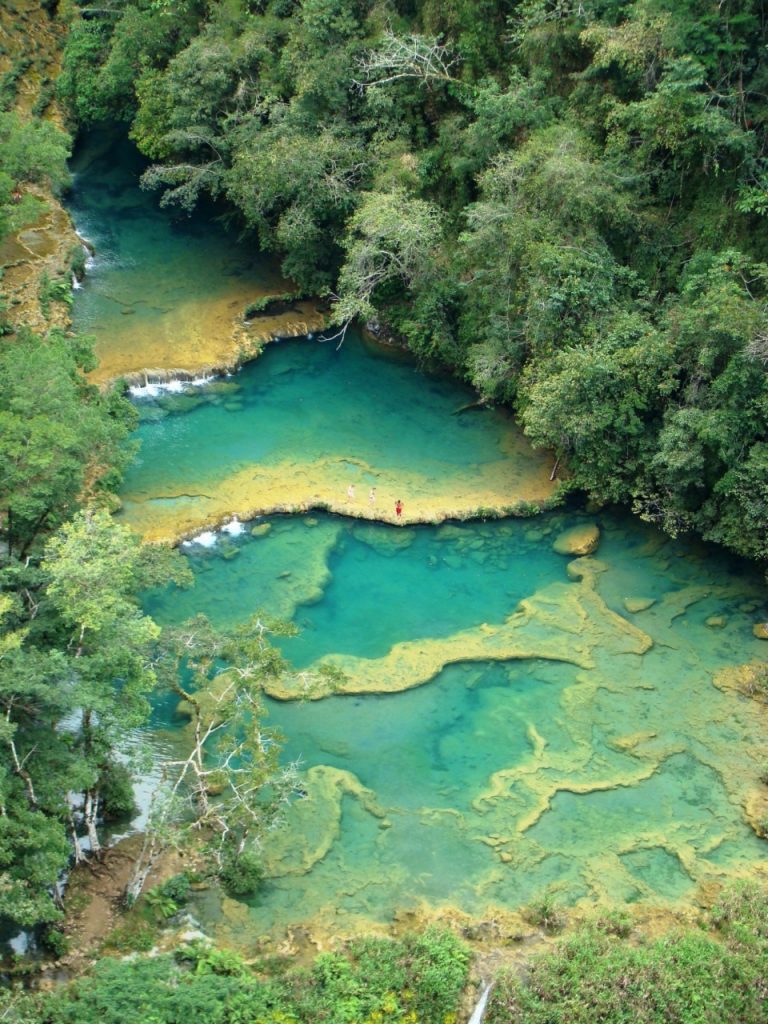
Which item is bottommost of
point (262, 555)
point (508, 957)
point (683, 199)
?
point (508, 957)

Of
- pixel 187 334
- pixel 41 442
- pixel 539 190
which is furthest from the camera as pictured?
pixel 187 334

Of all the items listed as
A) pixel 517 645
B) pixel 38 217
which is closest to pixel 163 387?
pixel 38 217

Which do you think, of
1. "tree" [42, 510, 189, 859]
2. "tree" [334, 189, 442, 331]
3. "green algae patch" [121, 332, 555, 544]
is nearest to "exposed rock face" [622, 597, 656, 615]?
"green algae patch" [121, 332, 555, 544]

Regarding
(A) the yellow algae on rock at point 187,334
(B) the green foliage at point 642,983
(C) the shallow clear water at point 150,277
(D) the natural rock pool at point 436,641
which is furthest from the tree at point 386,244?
(B) the green foliage at point 642,983

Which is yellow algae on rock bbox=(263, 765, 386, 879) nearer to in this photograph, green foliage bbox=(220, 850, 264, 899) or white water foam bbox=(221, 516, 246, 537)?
green foliage bbox=(220, 850, 264, 899)

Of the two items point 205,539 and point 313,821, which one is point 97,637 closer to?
point 313,821

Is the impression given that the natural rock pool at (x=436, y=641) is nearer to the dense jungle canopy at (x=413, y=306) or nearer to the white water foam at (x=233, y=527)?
the white water foam at (x=233, y=527)

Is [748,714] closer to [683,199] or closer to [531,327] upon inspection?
[531,327]

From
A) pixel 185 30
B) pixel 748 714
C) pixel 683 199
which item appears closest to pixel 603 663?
pixel 748 714
